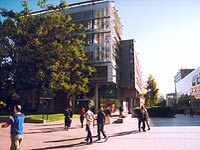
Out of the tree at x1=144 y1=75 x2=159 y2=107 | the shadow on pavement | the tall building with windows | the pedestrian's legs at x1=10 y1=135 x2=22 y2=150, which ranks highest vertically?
the tall building with windows

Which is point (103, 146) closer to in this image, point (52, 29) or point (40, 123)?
point (40, 123)

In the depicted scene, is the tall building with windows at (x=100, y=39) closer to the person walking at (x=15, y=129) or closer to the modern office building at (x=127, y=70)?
the modern office building at (x=127, y=70)

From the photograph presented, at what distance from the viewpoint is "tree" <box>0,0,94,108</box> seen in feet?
107

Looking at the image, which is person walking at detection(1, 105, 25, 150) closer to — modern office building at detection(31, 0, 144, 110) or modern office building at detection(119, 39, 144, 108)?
modern office building at detection(31, 0, 144, 110)

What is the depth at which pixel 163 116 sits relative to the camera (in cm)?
3400

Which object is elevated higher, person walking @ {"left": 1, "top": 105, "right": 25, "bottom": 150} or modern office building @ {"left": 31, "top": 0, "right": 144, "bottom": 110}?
modern office building @ {"left": 31, "top": 0, "right": 144, "bottom": 110}

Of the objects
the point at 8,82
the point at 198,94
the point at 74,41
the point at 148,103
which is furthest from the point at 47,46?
the point at 198,94

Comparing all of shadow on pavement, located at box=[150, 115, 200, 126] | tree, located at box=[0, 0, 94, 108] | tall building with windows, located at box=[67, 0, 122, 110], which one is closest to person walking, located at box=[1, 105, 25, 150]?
shadow on pavement, located at box=[150, 115, 200, 126]

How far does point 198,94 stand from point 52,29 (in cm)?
5471

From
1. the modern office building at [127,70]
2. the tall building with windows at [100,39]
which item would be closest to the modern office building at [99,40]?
the tall building with windows at [100,39]

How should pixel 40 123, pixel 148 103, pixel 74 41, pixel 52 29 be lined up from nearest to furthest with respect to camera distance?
pixel 40 123
pixel 52 29
pixel 74 41
pixel 148 103

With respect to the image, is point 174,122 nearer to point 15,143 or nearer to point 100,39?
→ point 15,143

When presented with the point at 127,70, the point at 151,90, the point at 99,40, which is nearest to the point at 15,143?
the point at 99,40

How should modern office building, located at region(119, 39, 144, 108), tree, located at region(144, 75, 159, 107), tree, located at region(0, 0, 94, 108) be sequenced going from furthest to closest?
modern office building, located at region(119, 39, 144, 108) → tree, located at region(144, 75, 159, 107) → tree, located at region(0, 0, 94, 108)
